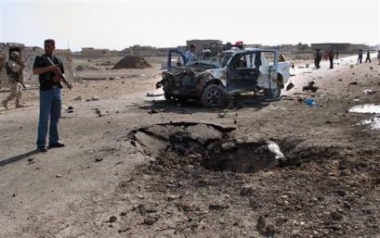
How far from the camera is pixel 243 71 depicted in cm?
1412

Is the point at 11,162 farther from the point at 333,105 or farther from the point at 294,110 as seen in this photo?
the point at 333,105

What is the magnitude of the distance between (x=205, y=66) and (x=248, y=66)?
1352mm

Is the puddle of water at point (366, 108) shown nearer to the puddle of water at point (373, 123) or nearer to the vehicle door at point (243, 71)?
the puddle of water at point (373, 123)

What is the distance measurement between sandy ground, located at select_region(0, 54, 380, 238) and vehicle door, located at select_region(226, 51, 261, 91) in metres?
2.90

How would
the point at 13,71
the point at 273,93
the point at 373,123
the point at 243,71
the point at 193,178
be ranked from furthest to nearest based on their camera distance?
the point at 273,93 → the point at 243,71 → the point at 13,71 → the point at 373,123 → the point at 193,178

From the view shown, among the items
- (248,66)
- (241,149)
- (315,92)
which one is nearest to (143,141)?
(241,149)

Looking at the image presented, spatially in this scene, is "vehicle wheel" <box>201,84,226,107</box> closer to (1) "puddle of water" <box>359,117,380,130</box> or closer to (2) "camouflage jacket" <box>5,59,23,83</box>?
(1) "puddle of water" <box>359,117,380,130</box>

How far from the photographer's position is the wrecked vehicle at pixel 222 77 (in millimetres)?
13109

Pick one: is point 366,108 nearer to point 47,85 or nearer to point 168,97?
point 168,97

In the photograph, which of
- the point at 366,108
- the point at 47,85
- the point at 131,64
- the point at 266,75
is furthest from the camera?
the point at 131,64

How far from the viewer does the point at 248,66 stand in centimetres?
1428

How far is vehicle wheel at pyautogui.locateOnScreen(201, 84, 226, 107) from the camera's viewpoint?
13.0m

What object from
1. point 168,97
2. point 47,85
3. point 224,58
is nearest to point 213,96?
point 224,58

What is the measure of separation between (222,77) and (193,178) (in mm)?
7400
